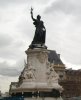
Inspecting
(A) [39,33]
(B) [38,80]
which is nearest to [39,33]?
(A) [39,33]

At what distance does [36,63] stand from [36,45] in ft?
5.98

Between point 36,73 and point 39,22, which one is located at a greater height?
point 39,22

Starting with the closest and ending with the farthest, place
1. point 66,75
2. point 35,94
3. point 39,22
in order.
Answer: point 35,94 → point 39,22 → point 66,75

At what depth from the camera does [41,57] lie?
41469 millimetres

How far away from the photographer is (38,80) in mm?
41094

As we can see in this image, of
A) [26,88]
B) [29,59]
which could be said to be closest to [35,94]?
[26,88]

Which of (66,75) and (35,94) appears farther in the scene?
(66,75)

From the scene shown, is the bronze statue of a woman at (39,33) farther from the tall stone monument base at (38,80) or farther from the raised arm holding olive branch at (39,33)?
the tall stone monument base at (38,80)

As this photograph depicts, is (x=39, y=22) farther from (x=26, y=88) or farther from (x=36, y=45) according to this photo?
(x=26, y=88)

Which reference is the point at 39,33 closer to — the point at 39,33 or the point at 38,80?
the point at 39,33

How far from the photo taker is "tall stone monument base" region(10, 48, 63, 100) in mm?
40156

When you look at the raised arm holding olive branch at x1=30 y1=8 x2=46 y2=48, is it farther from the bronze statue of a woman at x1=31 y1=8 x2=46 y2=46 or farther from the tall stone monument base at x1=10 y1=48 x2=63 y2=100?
the tall stone monument base at x1=10 y1=48 x2=63 y2=100

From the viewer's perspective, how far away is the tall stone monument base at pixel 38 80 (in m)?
40.2

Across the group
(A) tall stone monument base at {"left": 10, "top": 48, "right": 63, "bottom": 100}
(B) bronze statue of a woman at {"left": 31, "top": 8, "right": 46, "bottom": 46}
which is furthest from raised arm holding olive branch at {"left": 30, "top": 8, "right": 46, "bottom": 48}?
(A) tall stone monument base at {"left": 10, "top": 48, "right": 63, "bottom": 100}
